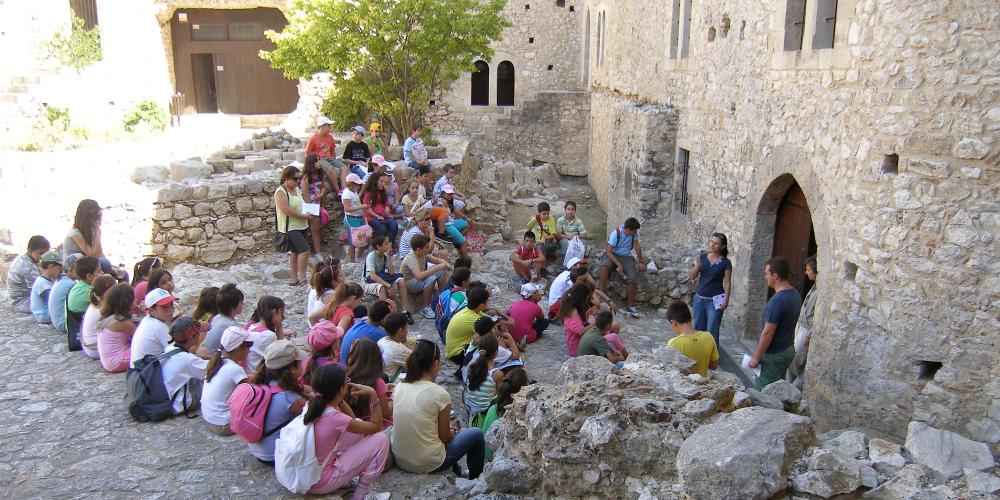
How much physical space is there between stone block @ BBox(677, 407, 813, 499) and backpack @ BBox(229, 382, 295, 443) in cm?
272

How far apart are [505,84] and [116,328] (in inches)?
840

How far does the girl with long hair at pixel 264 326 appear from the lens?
18.7 ft

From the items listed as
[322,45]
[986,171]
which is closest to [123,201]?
[322,45]

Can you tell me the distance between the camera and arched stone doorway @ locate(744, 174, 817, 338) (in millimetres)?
8000

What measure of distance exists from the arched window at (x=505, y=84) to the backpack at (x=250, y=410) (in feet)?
72.9

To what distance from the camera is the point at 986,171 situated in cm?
496

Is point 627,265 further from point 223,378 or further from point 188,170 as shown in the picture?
point 188,170

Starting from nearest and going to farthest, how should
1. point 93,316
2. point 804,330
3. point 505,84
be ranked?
point 93,316
point 804,330
point 505,84

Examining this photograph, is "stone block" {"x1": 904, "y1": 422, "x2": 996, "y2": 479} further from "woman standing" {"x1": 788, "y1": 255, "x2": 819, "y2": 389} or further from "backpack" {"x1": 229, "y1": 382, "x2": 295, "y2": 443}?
"backpack" {"x1": 229, "y1": 382, "x2": 295, "y2": 443}

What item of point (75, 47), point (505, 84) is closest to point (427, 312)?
point (75, 47)

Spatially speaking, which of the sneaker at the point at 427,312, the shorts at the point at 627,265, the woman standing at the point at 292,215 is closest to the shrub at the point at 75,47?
the woman standing at the point at 292,215

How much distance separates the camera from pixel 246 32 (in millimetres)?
21984

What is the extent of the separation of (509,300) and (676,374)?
196 inches

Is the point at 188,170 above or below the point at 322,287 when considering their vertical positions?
above
